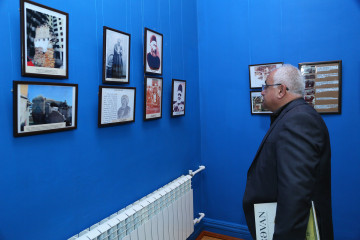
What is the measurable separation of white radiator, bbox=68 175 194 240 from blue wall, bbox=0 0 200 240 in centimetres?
12

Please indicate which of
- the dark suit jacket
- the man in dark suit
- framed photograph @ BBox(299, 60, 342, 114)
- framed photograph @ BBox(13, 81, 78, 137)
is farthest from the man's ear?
framed photograph @ BBox(13, 81, 78, 137)

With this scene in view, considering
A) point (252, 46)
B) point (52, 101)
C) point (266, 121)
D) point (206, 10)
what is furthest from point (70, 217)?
point (206, 10)

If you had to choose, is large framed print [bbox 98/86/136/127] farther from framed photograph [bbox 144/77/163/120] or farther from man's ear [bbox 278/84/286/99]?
man's ear [bbox 278/84/286/99]

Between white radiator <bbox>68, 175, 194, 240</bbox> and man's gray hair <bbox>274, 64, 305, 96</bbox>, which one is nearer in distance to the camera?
white radiator <bbox>68, 175, 194, 240</bbox>

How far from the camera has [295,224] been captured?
1.39 metres

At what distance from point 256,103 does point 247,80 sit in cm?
28

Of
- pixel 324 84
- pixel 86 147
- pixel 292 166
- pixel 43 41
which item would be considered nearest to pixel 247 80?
pixel 324 84

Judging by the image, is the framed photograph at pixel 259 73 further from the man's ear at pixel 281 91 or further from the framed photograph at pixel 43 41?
the framed photograph at pixel 43 41

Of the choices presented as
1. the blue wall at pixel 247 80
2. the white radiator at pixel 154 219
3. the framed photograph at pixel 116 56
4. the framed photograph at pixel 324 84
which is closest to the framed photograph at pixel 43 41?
the framed photograph at pixel 116 56

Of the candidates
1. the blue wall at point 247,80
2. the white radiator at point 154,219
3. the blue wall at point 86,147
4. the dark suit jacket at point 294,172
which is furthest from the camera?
the blue wall at point 247,80

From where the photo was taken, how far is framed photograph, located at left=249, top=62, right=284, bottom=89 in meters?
2.73

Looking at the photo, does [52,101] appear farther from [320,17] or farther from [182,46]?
[320,17]

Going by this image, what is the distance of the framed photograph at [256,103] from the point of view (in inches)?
110

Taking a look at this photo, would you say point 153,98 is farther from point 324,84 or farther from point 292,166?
point 324,84
